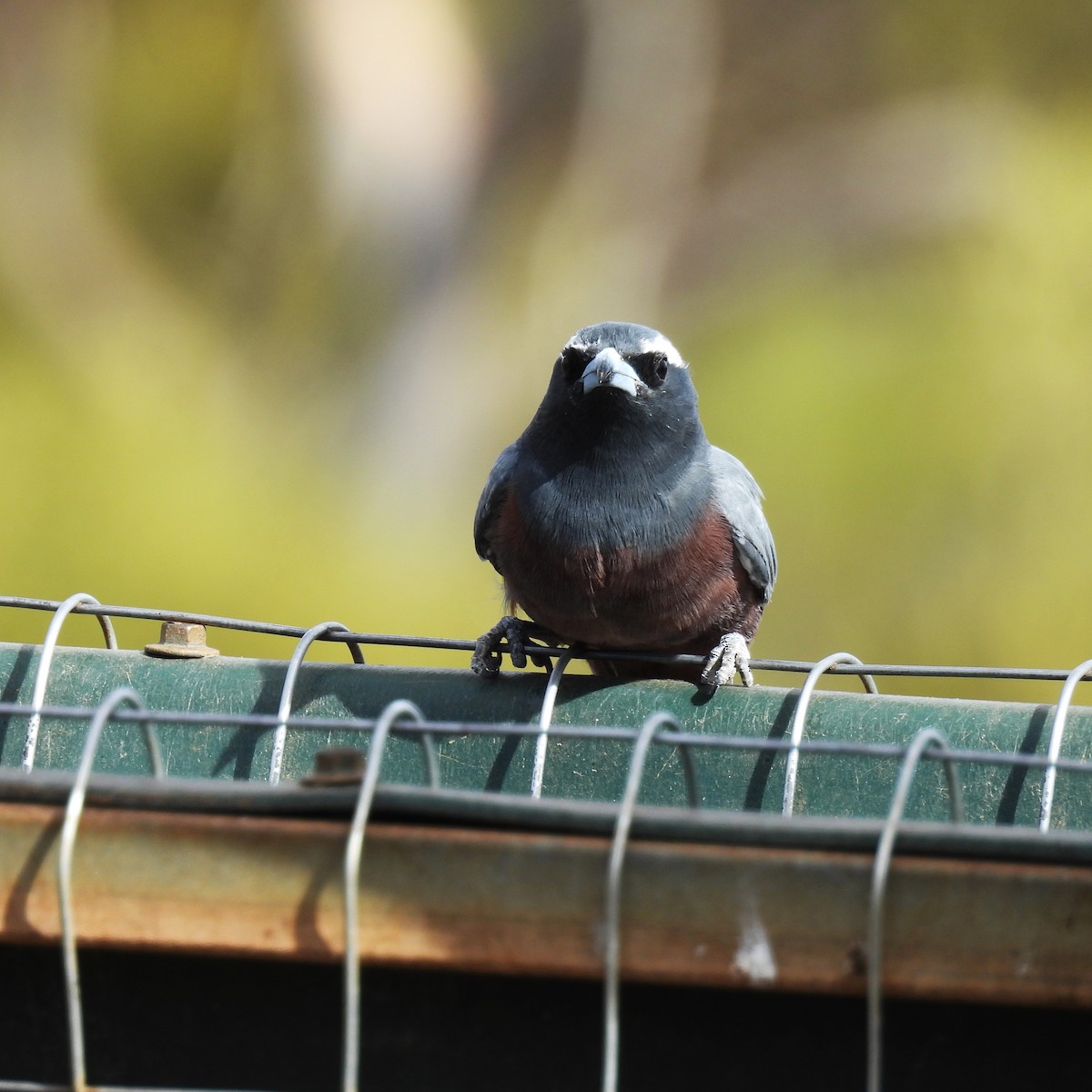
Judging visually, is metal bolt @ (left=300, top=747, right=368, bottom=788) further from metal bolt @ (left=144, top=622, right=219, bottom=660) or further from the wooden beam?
metal bolt @ (left=144, top=622, right=219, bottom=660)

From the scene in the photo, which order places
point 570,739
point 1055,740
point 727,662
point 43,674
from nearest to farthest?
point 1055,740 < point 570,739 < point 43,674 < point 727,662

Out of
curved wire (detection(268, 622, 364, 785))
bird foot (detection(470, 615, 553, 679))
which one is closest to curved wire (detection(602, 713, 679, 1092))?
curved wire (detection(268, 622, 364, 785))

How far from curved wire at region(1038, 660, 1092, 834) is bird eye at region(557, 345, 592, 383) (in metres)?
1.14

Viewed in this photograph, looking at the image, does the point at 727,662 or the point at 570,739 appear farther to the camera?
the point at 727,662

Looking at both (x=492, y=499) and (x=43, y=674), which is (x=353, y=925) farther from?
(x=492, y=499)

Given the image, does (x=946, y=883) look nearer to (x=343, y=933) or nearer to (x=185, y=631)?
(x=343, y=933)

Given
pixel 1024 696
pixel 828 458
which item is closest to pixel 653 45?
pixel 828 458

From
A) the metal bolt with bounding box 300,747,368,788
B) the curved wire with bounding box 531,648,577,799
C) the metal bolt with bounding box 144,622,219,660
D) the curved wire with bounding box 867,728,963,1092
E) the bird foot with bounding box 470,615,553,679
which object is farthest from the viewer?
the bird foot with bounding box 470,615,553,679

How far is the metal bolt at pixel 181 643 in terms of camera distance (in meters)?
2.01

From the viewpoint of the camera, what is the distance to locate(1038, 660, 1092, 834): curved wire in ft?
5.31

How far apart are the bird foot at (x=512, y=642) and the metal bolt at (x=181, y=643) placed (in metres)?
0.46

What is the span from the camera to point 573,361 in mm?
2664

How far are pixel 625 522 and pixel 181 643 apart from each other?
0.83 meters

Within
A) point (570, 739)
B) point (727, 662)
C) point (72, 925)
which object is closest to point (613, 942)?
point (72, 925)
